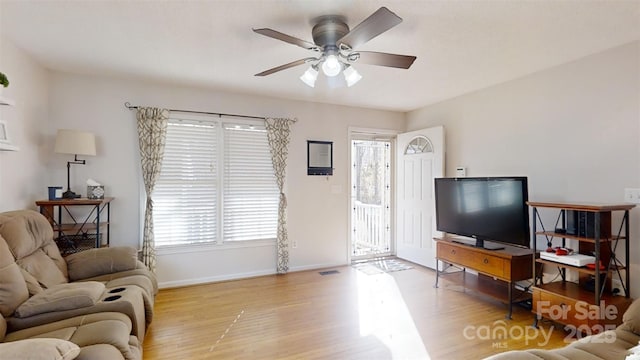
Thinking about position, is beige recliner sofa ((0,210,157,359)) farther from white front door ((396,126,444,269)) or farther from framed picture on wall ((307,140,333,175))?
white front door ((396,126,444,269))

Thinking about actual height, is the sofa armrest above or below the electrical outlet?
below

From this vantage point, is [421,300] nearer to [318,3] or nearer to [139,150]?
[318,3]

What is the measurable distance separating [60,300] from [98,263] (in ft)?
3.05

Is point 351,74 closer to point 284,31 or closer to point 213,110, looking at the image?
point 284,31

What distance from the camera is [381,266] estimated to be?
4855mm

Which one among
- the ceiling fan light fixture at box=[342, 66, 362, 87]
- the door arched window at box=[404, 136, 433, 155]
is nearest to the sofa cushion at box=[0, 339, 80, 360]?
the ceiling fan light fixture at box=[342, 66, 362, 87]

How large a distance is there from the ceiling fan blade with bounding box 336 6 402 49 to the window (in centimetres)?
247

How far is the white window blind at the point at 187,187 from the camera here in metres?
3.91

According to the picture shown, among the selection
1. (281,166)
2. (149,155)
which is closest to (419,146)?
(281,166)

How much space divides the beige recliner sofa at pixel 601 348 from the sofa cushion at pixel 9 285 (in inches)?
102

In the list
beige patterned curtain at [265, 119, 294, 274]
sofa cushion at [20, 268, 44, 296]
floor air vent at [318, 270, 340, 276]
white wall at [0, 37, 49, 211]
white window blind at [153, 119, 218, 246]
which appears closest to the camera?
sofa cushion at [20, 268, 44, 296]

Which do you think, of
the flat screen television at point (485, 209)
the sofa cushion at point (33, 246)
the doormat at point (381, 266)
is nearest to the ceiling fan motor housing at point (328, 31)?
the flat screen television at point (485, 209)

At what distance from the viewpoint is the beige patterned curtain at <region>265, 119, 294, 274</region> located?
4402 millimetres

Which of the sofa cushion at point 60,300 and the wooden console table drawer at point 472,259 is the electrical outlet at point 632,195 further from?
the sofa cushion at point 60,300
